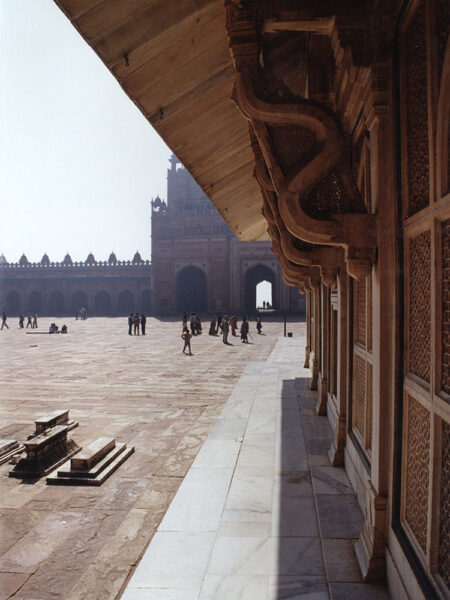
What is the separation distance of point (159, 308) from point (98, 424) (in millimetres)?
31639

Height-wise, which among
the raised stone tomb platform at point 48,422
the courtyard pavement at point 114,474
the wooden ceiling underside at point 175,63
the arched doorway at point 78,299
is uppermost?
the wooden ceiling underside at point 175,63

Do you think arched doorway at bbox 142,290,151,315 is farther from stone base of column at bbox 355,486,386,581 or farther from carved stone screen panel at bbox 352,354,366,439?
stone base of column at bbox 355,486,386,581

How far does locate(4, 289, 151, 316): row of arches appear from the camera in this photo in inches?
1585

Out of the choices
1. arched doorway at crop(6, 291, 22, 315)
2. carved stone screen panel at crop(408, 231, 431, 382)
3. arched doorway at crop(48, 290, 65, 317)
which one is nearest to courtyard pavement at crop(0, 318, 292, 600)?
carved stone screen panel at crop(408, 231, 431, 382)

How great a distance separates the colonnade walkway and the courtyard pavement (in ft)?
0.90

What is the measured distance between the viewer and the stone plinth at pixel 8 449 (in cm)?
458

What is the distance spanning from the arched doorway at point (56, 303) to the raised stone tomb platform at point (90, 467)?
39.0 metres

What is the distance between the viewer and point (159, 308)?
37.3 metres

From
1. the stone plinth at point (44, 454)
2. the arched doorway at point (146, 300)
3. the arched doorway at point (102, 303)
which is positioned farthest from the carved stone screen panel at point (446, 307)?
the arched doorway at point (102, 303)

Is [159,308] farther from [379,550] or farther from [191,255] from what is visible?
[379,550]

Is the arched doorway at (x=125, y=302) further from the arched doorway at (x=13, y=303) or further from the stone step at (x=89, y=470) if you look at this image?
the stone step at (x=89, y=470)

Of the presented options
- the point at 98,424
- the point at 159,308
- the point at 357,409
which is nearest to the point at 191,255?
the point at 159,308

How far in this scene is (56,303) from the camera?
136 ft

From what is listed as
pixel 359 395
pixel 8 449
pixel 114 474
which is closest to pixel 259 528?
pixel 359 395
